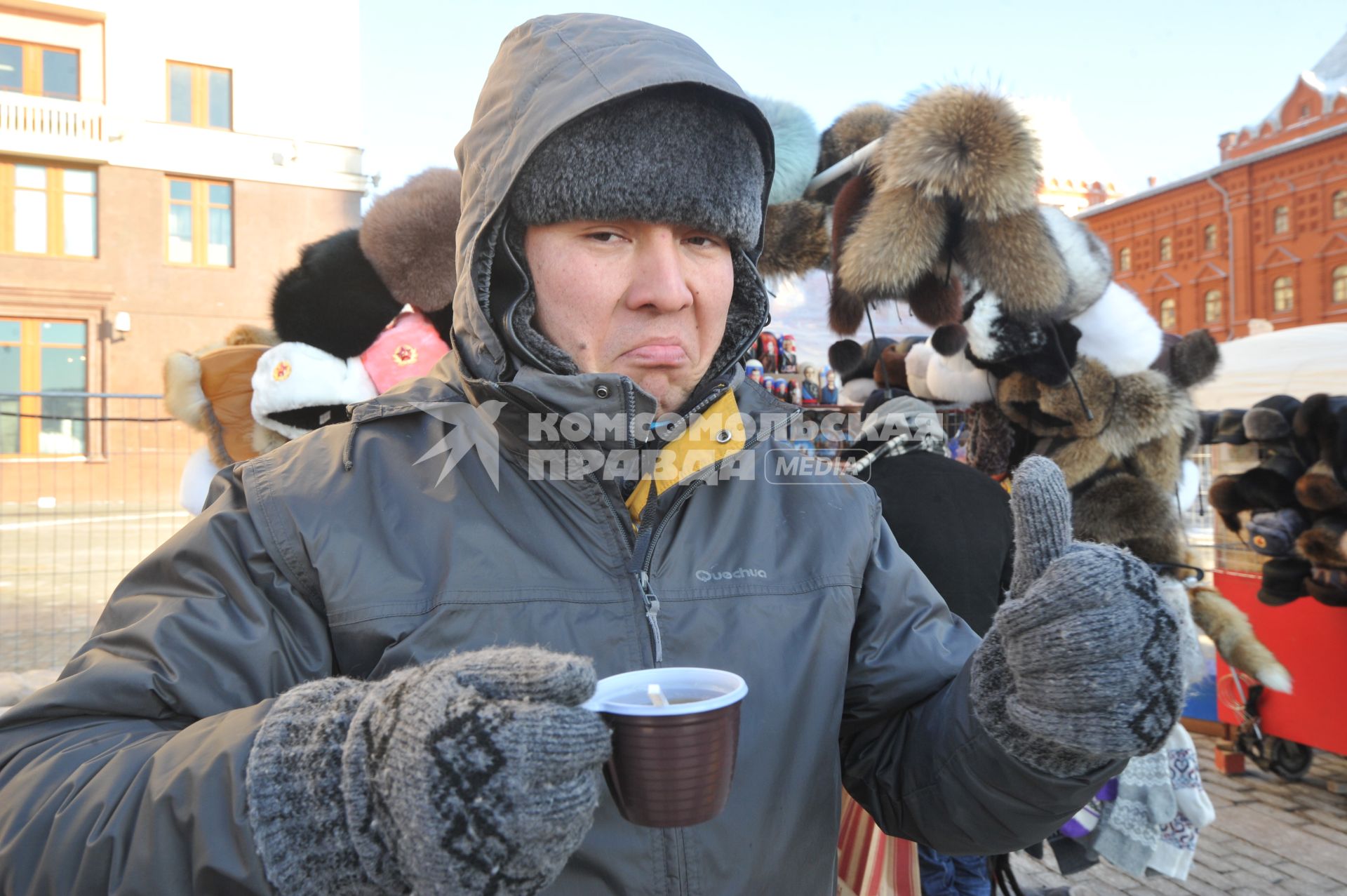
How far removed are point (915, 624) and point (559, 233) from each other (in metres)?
0.96

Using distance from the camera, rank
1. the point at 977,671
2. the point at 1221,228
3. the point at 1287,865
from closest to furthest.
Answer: the point at 977,671 → the point at 1287,865 → the point at 1221,228

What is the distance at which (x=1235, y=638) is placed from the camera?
429 cm

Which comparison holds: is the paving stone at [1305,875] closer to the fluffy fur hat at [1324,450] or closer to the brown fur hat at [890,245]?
the fluffy fur hat at [1324,450]

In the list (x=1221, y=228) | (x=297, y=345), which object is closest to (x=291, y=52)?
(x=297, y=345)

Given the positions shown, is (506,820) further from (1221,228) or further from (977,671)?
(1221,228)

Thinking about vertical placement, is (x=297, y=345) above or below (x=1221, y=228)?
below

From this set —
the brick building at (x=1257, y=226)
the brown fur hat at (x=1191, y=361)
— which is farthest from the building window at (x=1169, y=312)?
the brown fur hat at (x=1191, y=361)

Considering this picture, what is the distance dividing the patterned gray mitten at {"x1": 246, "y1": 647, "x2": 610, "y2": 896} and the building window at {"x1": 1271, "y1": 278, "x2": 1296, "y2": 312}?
28992mm

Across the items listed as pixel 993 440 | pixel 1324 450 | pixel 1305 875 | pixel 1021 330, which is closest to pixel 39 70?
pixel 993 440

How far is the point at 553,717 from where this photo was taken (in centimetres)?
90

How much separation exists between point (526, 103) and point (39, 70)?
23.9m

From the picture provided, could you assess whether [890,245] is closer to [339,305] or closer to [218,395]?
[339,305]

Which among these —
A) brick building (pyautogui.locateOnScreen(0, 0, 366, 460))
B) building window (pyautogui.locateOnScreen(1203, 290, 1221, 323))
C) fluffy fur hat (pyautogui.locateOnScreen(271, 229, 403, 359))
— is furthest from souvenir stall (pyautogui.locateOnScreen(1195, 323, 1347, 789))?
building window (pyautogui.locateOnScreen(1203, 290, 1221, 323))

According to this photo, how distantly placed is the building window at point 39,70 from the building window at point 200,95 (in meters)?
2.11
